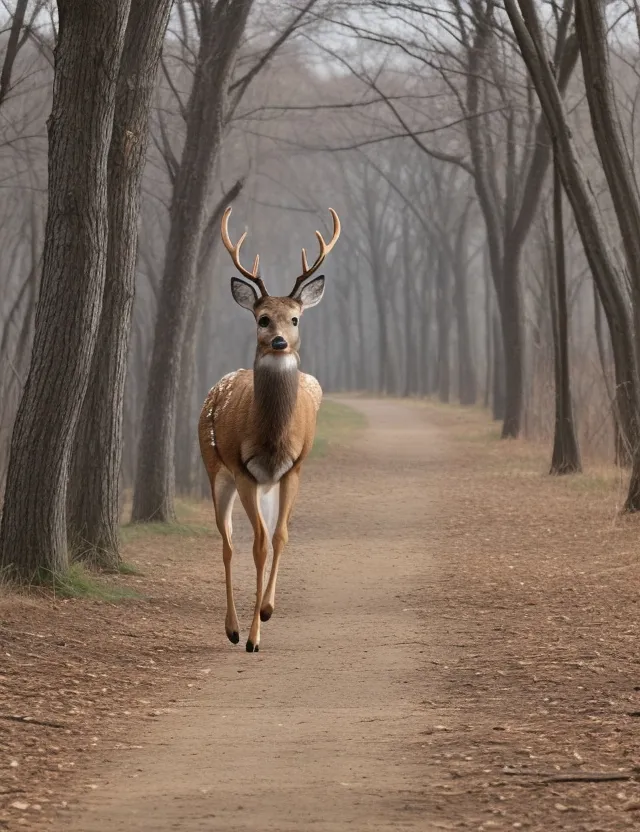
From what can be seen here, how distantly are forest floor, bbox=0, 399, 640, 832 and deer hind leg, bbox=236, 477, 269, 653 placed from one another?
147mm

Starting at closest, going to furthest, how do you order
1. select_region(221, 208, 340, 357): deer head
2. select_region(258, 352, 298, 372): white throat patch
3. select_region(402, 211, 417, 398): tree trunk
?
select_region(221, 208, 340, 357): deer head < select_region(258, 352, 298, 372): white throat patch < select_region(402, 211, 417, 398): tree trunk

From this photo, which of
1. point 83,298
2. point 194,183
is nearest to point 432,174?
point 194,183

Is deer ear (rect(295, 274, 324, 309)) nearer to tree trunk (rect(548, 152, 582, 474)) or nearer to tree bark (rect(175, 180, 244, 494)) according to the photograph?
tree bark (rect(175, 180, 244, 494))

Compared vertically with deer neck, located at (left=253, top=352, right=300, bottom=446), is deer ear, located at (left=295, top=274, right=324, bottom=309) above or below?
above

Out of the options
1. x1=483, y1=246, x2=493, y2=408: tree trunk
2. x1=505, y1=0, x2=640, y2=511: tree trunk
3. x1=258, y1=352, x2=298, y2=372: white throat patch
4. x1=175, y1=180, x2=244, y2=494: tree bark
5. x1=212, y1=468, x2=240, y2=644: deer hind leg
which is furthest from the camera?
x1=483, y1=246, x2=493, y2=408: tree trunk

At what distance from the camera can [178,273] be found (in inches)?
613

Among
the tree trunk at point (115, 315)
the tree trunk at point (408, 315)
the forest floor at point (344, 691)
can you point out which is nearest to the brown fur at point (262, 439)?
the forest floor at point (344, 691)

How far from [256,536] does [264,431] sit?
69 centimetres

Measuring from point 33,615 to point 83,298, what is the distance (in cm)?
235

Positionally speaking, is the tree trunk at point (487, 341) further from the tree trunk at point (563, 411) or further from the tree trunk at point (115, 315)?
the tree trunk at point (115, 315)

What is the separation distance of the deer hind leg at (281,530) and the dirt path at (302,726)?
287 mm

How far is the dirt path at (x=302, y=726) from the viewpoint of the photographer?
5070 millimetres

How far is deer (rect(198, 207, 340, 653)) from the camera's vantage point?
8102 millimetres

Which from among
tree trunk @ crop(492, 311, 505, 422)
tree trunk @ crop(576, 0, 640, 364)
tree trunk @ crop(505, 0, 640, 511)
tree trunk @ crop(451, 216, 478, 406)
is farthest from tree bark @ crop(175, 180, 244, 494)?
tree trunk @ crop(451, 216, 478, 406)
